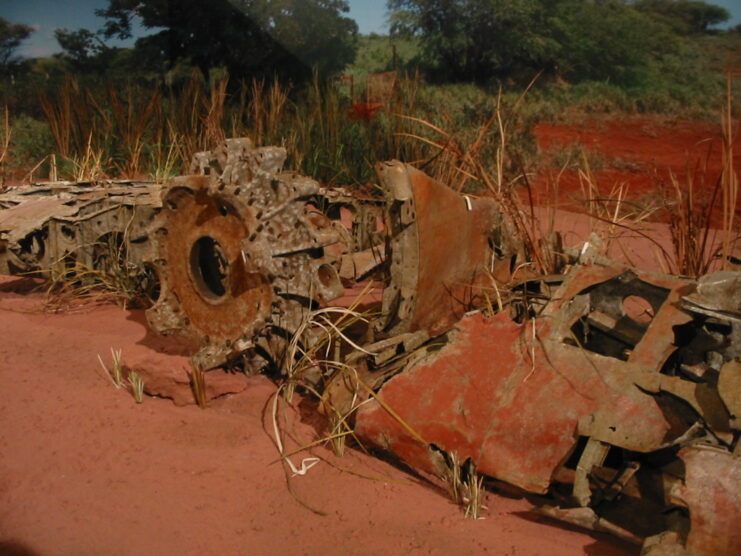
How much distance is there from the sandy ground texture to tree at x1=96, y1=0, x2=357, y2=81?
21.2ft

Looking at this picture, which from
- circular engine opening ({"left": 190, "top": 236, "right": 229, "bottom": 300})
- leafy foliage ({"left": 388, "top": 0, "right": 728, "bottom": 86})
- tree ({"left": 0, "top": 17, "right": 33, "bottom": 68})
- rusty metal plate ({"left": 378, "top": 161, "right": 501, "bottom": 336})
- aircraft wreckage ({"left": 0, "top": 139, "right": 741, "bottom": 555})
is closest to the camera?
aircraft wreckage ({"left": 0, "top": 139, "right": 741, "bottom": 555})

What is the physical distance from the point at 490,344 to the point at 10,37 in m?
9.12

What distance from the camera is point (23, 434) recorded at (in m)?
3.23

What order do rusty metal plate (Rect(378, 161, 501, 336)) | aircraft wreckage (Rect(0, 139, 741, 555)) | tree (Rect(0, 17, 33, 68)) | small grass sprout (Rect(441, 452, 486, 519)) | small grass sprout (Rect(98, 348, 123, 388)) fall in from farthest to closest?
tree (Rect(0, 17, 33, 68)) < small grass sprout (Rect(98, 348, 123, 388)) < rusty metal plate (Rect(378, 161, 501, 336)) < small grass sprout (Rect(441, 452, 486, 519)) < aircraft wreckage (Rect(0, 139, 741, 555))

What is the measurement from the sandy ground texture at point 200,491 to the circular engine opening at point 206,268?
46cm

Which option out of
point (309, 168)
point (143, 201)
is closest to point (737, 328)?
point (143, 201)

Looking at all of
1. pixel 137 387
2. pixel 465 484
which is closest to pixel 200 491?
pixel 137 387

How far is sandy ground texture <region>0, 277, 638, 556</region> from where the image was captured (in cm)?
249

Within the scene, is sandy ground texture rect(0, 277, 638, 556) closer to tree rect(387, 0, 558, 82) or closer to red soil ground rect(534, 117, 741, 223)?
tree rect(387, 0, 558, 82)

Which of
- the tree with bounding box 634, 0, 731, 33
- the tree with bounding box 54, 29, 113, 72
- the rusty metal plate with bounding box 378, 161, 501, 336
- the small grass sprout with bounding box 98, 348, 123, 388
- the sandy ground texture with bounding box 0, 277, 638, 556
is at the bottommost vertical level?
the sandy ground texture with bounding box 0, 277, 638, 556

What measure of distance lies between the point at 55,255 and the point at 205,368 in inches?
84.0

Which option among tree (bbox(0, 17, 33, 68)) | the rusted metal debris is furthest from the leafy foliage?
tree (bbox(0, 17, 33, 68))

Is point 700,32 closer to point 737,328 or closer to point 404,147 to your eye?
point 404,147

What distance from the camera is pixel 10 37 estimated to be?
31.2ft
